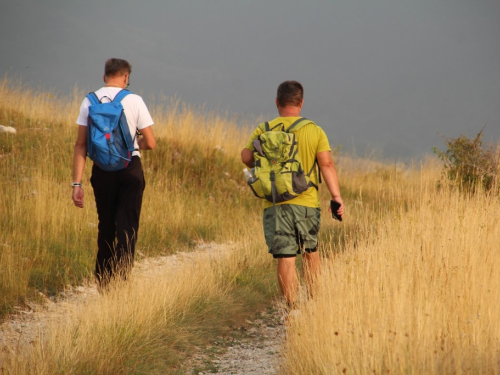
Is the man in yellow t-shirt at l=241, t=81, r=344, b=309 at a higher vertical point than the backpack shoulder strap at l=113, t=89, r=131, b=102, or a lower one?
lower

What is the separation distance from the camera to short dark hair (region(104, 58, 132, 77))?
525cm

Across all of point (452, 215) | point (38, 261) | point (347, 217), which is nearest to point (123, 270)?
point (38, 261)

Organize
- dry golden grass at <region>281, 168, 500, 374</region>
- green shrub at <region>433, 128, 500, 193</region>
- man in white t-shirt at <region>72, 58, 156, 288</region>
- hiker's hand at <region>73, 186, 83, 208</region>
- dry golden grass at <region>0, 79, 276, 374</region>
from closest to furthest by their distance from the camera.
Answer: dry golden grass at <region>281, 168, 500, 374</region>, dry golden grass at <region>0, 79, 276, 374</region>, man in white t-shirt at <region>72, 58, 156, 288</region>, hiker's hand at <region>73, 186, 83, 208</region>, green shrub at <region>433, 128, 500, 193</region>

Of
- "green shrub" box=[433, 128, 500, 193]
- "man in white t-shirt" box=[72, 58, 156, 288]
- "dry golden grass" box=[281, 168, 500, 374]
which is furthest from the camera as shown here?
"green shrub" box=[433, 128, 500, 193]

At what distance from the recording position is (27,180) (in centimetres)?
1019

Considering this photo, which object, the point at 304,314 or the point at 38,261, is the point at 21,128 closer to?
the point at 38,261

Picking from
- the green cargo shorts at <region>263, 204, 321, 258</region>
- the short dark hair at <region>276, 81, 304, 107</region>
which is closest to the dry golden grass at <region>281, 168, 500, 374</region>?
the green cargo shorts at <region>263, 204, 321, 258</region>

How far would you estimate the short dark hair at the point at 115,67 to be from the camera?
525 centimetres

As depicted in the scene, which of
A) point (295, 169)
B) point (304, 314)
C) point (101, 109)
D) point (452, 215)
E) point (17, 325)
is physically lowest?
point (17, 325)

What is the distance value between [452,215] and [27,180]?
6.97 metres

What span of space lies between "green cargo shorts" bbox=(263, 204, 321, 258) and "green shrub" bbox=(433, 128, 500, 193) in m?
6.08

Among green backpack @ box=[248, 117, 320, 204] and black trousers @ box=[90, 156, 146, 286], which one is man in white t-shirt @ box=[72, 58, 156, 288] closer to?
black trousers @ box=[90, 156, 146, 286]

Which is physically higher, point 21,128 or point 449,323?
point 21,128

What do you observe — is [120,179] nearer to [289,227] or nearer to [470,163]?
[289,227]
